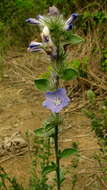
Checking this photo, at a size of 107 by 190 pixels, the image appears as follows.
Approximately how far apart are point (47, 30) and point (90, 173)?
153 cm

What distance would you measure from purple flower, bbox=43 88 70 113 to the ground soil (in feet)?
2.28

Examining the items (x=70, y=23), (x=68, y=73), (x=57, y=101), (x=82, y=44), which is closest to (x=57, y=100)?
(x=57, y=101)

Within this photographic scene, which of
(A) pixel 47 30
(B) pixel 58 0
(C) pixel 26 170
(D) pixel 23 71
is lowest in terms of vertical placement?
(C) pixel 26 170

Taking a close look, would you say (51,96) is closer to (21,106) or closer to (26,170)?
(26,170)

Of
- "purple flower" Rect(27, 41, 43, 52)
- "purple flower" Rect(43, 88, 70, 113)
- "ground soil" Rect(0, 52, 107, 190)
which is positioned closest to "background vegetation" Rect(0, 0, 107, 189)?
"ground soil" Rect(0, 52, 107, 190)

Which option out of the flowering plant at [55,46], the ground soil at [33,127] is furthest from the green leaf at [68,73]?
the ground soil at [33,127]

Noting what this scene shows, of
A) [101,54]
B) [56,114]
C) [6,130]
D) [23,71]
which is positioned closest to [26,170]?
[6,130]

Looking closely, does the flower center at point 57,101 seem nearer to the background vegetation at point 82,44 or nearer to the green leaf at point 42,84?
the green leaf at point 42,84

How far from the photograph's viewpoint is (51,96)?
193 centimetres

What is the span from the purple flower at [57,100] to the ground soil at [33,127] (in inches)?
27.4

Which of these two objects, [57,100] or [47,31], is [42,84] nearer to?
[57,100]

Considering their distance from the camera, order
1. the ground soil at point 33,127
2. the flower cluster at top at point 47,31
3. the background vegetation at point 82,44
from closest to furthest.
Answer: the flower cluster at top at point 47,31, the ground soil at point 33,127, the background vegetation at point 82,44

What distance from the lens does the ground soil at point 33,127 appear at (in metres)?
3.04

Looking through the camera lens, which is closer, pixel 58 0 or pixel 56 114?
pixel 56 114
